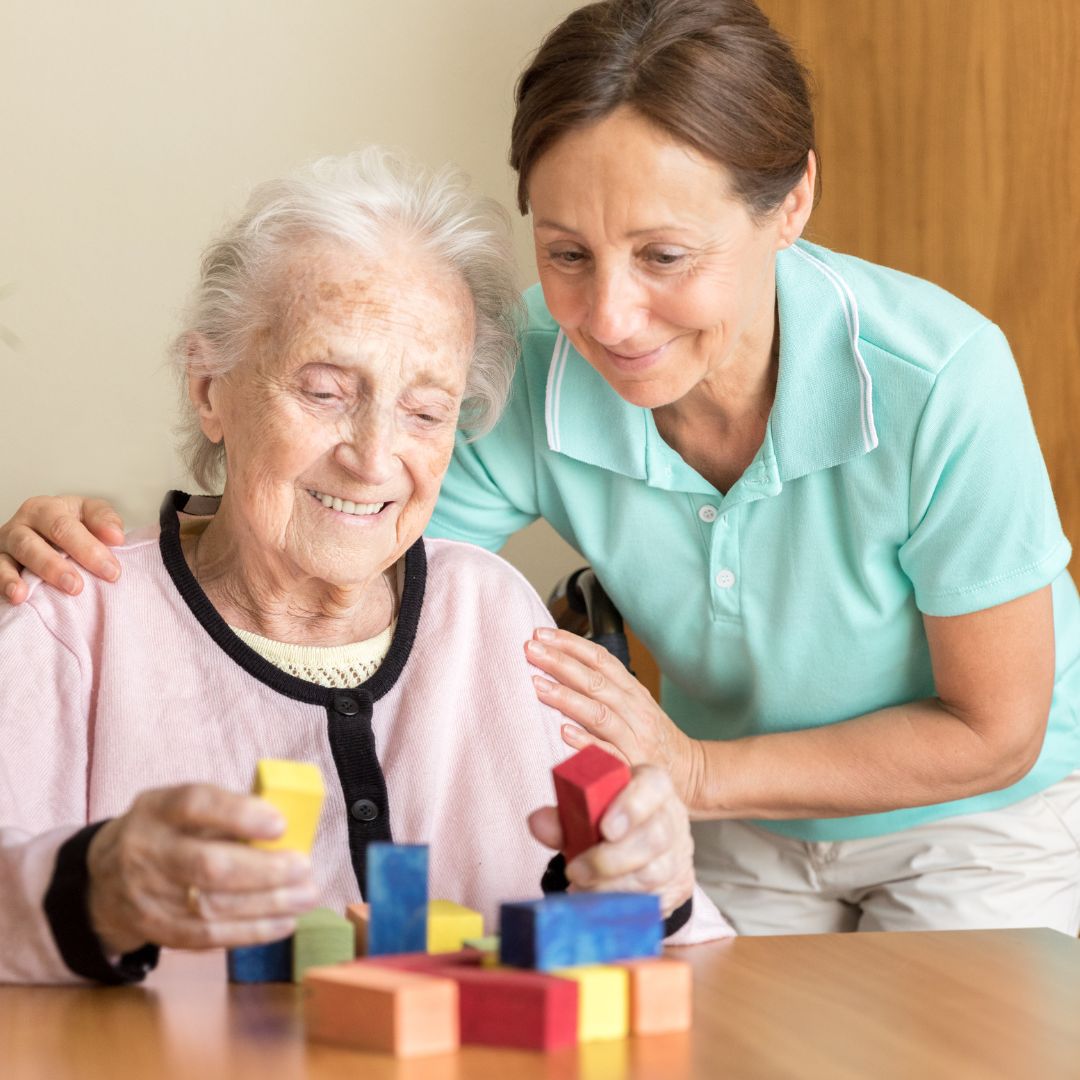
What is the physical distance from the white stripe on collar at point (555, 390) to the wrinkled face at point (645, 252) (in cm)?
17

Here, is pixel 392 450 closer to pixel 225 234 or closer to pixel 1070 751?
pixel 225 234

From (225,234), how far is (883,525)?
2.78 feet

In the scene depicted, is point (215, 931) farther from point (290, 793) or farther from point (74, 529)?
point (74, 529)

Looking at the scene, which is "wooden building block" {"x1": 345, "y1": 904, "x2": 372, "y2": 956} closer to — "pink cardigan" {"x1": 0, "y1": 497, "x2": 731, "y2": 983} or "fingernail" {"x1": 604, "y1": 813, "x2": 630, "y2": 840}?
"fingernail" {"x1": 604, "y1": 813, "x2": 630, "y2": 840}

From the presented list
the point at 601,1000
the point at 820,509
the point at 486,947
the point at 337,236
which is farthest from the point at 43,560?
the point at 820,509

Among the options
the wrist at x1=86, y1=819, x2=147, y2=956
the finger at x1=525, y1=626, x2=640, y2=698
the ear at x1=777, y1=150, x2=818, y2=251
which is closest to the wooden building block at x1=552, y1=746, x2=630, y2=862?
the wrist at x1=86, y1=819, x2=147, y2=956

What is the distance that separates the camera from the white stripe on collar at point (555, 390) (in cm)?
188

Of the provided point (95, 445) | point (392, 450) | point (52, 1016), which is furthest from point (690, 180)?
point (95, 445)

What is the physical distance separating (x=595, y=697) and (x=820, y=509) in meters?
0.40

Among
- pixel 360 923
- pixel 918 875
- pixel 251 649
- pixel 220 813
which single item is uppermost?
pixel 251 649

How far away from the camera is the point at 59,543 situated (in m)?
1.53

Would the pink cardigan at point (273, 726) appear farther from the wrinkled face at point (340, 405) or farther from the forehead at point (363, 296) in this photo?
the forehead at point (363, 296)

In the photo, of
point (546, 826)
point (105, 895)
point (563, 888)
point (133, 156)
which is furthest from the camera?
point (133, 156)

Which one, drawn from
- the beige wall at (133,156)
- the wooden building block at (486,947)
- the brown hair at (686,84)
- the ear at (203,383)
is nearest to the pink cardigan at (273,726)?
the ear at (203,383)
